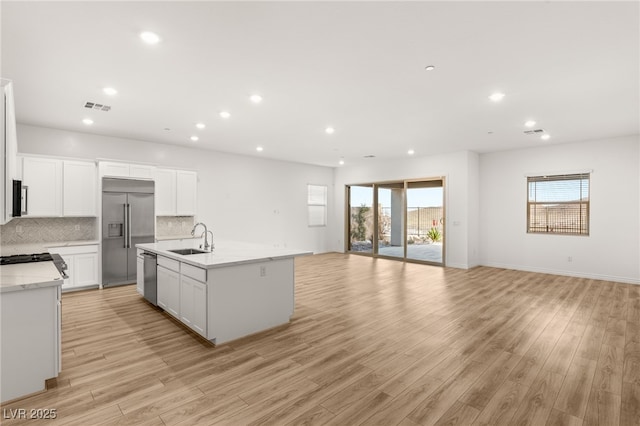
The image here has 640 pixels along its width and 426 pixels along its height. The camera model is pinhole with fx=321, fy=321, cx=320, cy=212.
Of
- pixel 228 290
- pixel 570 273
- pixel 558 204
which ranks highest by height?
pixel 558 204

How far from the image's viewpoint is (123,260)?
587 centimetres

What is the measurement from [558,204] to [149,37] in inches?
318

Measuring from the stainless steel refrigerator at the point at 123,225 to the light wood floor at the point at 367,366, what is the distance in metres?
0.85

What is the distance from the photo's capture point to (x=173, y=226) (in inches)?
277

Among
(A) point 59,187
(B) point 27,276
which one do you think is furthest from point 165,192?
(B) point 27,276

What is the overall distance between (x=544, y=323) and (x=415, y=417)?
9.12ft

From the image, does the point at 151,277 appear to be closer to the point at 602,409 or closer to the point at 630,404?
the point at 602,409

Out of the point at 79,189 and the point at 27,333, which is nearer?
the point at 27,333

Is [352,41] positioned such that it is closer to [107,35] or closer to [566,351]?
[107,35]

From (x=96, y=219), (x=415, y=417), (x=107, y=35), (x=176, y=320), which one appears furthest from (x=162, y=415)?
(x=96, y=219)

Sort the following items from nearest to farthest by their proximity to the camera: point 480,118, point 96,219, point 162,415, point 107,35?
point 162,415
point 107,35
point 480,118
point 96,219

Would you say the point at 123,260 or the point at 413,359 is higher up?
the point at 123,260

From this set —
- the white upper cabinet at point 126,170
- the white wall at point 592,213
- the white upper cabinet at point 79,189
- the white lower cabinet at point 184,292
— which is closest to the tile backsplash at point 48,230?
the white upper cabinet at point 79,189

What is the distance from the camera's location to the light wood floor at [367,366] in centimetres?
220
